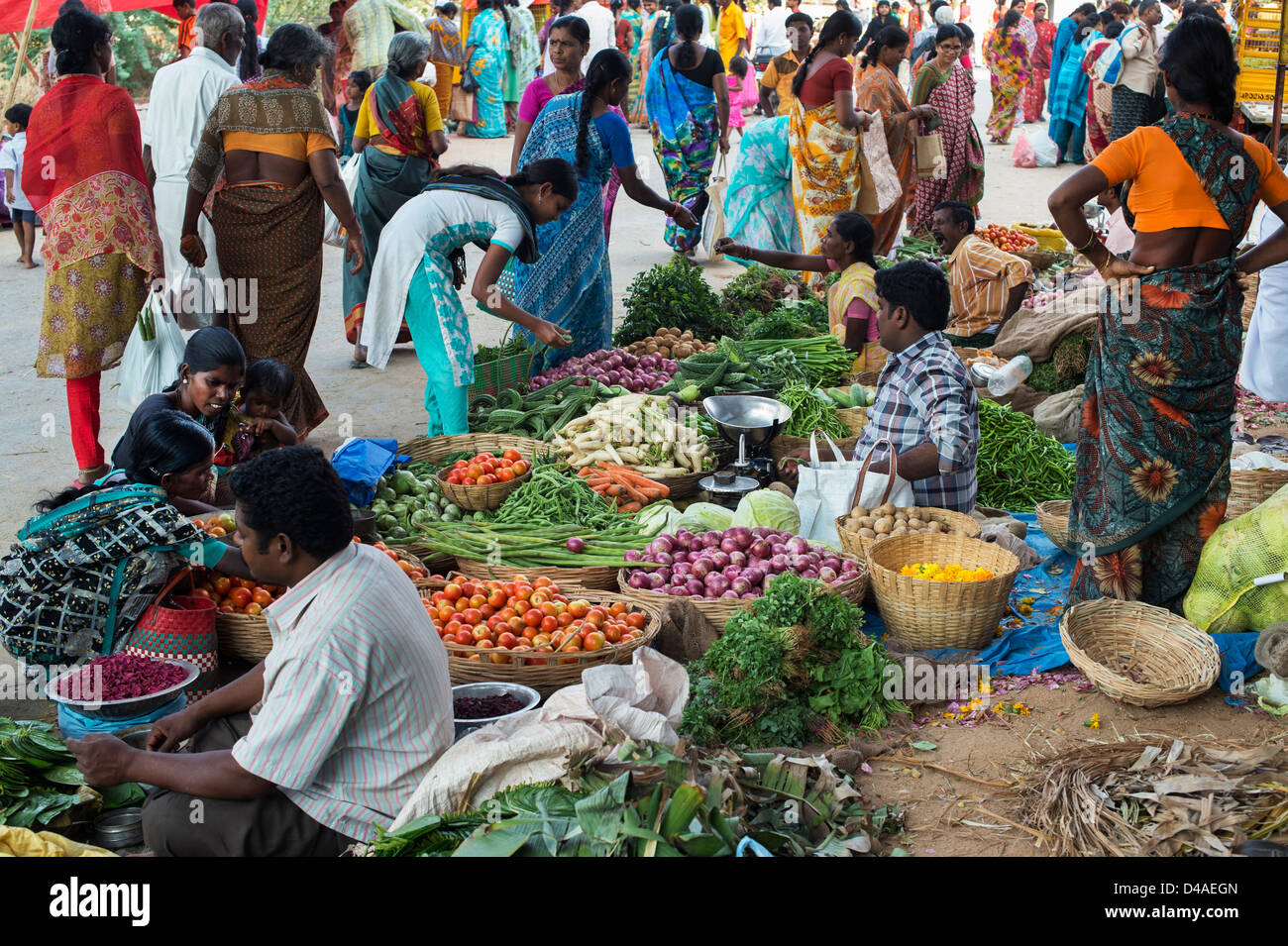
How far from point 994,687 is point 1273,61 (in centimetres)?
852

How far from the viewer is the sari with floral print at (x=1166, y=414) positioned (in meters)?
3.76

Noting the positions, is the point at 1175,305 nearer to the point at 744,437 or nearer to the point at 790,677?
the point at 790,677

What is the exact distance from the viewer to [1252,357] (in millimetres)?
6090

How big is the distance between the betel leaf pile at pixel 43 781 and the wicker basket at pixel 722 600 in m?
1.76

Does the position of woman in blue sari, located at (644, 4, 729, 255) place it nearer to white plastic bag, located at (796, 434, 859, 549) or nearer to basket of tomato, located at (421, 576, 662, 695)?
white plastic bag, located at (796, 434, 859, 549)

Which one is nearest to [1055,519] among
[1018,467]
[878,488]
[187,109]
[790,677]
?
[1018,467]

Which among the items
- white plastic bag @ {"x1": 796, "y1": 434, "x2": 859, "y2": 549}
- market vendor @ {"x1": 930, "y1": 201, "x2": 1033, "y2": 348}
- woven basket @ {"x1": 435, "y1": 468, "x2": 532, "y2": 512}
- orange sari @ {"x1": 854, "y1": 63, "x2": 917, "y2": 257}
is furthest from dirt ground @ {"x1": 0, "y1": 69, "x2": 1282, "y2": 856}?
market vendor @ {"x1": 930, "y1": 201, "x2": 1033, "y2": 348}

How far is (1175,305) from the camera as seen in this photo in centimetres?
377

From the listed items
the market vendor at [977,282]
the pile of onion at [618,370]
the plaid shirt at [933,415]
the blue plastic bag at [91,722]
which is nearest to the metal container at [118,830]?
the blue plastic bag at [91,722]

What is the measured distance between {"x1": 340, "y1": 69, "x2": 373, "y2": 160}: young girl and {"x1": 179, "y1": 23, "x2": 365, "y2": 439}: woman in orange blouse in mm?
2558

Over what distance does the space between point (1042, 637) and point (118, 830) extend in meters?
3.01

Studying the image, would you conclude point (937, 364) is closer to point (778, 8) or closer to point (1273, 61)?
point (1273, 61)

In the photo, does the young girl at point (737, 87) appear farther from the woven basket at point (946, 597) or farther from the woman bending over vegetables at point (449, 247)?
the woven basket at point (946, 597)
